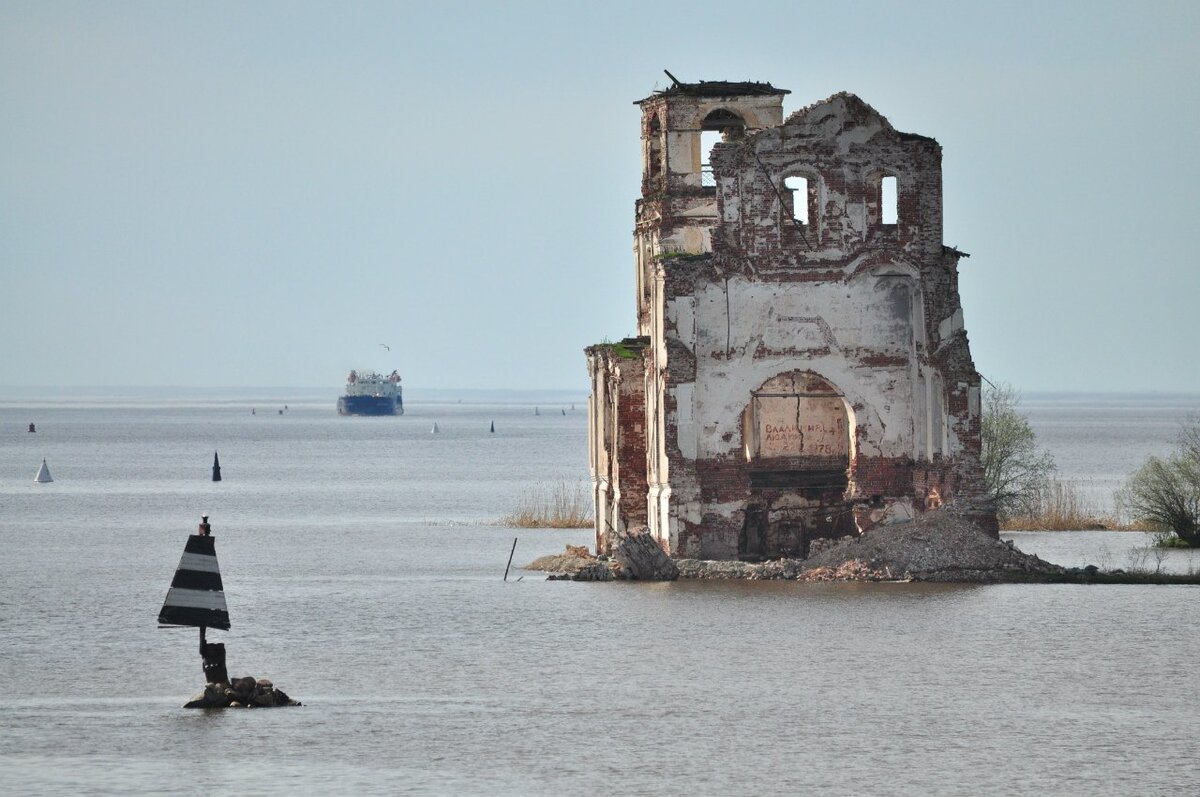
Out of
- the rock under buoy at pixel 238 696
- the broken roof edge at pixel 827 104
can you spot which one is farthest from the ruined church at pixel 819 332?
the rock under buoy at pixel 238 696

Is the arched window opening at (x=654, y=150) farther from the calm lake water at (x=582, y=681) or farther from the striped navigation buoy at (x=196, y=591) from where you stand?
the striped navigation buoy at (x=196, y=591)

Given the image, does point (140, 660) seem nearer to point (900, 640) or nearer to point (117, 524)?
point (900, 640)

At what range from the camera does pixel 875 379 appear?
1593 inches

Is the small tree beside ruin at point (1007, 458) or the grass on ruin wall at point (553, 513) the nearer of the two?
the small tree beside ruin at point (1007, 458)

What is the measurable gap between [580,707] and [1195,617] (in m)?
12.5

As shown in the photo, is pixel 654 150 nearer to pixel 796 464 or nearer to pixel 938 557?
pixel 796 464

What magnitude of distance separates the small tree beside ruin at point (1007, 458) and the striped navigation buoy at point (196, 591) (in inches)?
1213

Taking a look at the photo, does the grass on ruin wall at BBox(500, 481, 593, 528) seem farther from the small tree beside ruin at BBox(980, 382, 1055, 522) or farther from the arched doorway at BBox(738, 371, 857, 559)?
the arched doorway at BBox(738, 371, 857, 559)

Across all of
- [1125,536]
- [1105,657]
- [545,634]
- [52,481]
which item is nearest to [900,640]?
[1105,657]

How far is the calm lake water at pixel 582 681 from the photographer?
21.9 metres

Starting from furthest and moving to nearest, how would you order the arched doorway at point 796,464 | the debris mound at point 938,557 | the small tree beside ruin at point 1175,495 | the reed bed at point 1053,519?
the reed bed at point 1053,519
the small tree beside ruin at point 1175,495
the arched doorway at point 796,464
the debris mound at point 938,557

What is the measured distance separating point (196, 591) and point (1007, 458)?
1342 inches

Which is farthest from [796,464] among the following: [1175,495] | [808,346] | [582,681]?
[582,681]

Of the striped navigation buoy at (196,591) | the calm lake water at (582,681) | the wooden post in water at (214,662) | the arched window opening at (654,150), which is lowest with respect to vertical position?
the calm lake water at (582,681)
